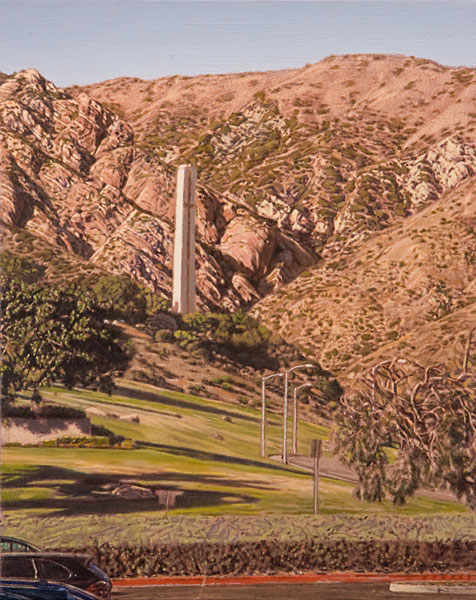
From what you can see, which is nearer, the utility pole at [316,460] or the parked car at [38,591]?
the parked car at [38,591]

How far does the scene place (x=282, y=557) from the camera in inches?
1086

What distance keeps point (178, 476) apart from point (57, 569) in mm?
14082

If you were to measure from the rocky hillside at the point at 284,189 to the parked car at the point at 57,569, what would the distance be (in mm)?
17330

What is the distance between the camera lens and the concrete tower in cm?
3459

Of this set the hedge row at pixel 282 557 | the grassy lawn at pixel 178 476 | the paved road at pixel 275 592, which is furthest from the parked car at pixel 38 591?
the grassy lawn at pixel 178 476

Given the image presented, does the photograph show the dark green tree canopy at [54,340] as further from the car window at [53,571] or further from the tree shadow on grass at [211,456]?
the car window at [53,571]

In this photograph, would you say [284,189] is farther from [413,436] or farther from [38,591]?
[38,591]

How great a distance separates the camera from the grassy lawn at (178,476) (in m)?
30.1

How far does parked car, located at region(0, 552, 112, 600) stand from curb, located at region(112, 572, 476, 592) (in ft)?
25.3

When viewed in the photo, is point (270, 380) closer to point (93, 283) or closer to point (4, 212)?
point (93, 283)

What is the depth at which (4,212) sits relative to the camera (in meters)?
34.4

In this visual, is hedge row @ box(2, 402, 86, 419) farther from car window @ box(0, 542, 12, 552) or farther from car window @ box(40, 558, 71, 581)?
car window @ box(40, 558, 71, 581)

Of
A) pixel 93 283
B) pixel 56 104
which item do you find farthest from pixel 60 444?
pixel 56 104

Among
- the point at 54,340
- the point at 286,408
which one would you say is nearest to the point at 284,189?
the point at 286,408
